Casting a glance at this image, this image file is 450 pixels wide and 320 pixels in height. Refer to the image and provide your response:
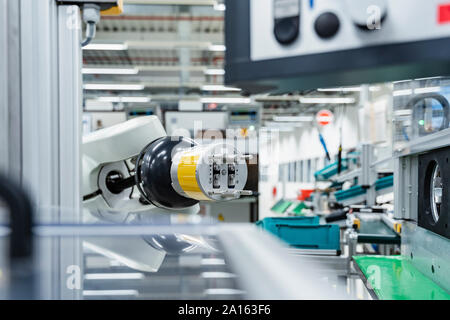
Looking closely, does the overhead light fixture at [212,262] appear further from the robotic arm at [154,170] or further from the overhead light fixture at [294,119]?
the overhead light fixture at [294,119]

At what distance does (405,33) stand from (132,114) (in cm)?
445

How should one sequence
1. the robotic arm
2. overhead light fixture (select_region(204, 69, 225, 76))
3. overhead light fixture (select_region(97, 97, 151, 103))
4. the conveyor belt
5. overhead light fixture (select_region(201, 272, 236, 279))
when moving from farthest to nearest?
overhead light fixture (select_region(97, 97, 151, 103)), overhead light fixture (select_region(204, 69, 225, 76)), the conveyor belt, the robotic arm, overhead light fixture (select_region(201, 272, 236, 279))

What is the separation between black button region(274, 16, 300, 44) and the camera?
0.57m

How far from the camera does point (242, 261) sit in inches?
23.8

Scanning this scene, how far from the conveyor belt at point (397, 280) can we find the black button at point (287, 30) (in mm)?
1320

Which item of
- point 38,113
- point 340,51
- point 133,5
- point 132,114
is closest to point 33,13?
point 38,113

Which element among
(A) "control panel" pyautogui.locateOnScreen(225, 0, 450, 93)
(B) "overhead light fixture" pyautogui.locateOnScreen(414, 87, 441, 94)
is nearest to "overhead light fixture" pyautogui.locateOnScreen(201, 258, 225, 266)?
(A) "control panel" pyautogui.locateOnScreen(225, 0, 450, 93)

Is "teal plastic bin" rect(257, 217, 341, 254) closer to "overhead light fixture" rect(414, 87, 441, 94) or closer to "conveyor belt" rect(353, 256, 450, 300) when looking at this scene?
"conveyor belt" rect(353, 256, 450, 300)

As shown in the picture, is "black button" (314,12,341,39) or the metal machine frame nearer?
"black button" (314,12,341,39)

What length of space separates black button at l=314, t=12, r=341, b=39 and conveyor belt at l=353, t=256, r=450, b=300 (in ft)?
4.33

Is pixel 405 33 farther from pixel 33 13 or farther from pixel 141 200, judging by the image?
pixel 141 200

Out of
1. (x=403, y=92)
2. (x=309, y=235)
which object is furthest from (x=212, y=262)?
(x=309, y=235)

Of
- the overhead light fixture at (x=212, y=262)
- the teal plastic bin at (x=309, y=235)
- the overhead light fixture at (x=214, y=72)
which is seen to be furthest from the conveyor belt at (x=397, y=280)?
the overhead light fixture at (x=214, y=72)

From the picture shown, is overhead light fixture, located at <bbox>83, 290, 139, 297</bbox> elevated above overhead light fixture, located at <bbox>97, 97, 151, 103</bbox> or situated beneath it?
situated beneath
